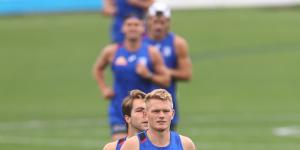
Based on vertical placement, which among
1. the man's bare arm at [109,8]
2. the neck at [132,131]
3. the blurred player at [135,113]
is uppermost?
the man's bare arm at [109,8]

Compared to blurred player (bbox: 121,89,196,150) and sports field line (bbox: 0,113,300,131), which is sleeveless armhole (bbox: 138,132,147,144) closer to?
blurred player (bbox: 121,89,196,150)

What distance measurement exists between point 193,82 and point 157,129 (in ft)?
65.0

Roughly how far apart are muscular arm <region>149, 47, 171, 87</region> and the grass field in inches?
177

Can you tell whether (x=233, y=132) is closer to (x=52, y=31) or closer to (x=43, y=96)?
(x=43, y=96)

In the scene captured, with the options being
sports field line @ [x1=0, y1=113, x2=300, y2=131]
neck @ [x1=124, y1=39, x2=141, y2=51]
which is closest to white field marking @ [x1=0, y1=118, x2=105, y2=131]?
sports field line @ [x1=0, y1=113, x2=300, y2=131]

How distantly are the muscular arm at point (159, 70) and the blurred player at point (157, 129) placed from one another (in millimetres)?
5200

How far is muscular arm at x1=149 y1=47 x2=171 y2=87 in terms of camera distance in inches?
649

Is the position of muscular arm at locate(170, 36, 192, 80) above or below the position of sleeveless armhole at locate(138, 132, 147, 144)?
above

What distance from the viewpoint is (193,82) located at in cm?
3084

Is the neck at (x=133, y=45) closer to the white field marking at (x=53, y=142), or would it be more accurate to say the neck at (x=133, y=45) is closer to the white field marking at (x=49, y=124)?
the white field marking at (x=53, y=142)

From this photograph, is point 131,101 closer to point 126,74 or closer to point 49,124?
point 126,74

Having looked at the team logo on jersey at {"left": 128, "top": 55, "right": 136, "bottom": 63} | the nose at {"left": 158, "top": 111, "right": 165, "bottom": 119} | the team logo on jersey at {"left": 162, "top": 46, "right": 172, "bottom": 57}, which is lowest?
the nose at {"left": 158, "top": 111, "right": 165, "bottom": 119}

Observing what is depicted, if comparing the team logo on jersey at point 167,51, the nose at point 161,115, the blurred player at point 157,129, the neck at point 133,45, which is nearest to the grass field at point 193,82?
→ the team logo on jersey at point 167,51

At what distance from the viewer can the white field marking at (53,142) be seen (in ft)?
71.1
